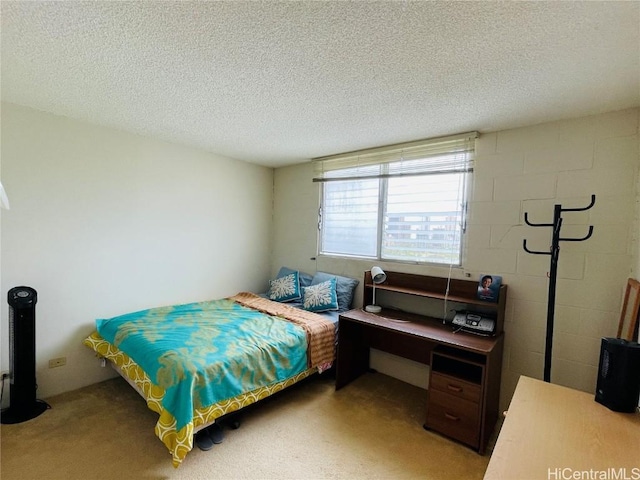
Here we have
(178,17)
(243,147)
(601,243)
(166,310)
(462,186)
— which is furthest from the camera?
(243,147)

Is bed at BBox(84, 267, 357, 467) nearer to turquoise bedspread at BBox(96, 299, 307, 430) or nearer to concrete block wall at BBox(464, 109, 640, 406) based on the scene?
turquoise bedspread at BBox(96, 299, 307, 430)

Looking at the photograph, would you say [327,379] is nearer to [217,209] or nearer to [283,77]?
[217,209]

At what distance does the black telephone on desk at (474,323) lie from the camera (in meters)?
2.28

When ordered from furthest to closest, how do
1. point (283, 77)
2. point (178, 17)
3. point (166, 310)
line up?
point (166, 310) → point (283, 77) → point (178, 17)

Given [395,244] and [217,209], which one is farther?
[217,209]

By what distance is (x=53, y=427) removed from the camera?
2107mm

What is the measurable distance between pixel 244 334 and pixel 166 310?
107 cm

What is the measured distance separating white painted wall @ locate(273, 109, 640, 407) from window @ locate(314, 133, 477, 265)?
0.50 feet

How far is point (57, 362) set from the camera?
8.23 ft

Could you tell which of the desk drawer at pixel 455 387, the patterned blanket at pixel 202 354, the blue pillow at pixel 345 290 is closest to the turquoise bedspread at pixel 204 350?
the patterned blanket at pixel 202 354

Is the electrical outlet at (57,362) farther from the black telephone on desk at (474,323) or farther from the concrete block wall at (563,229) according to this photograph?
the concrete block wall at (563,229)

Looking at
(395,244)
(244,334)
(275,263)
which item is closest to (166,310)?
(244,334)

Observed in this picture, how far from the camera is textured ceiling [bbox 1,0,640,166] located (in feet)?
4.02

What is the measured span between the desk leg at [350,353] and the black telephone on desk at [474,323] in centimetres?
95
